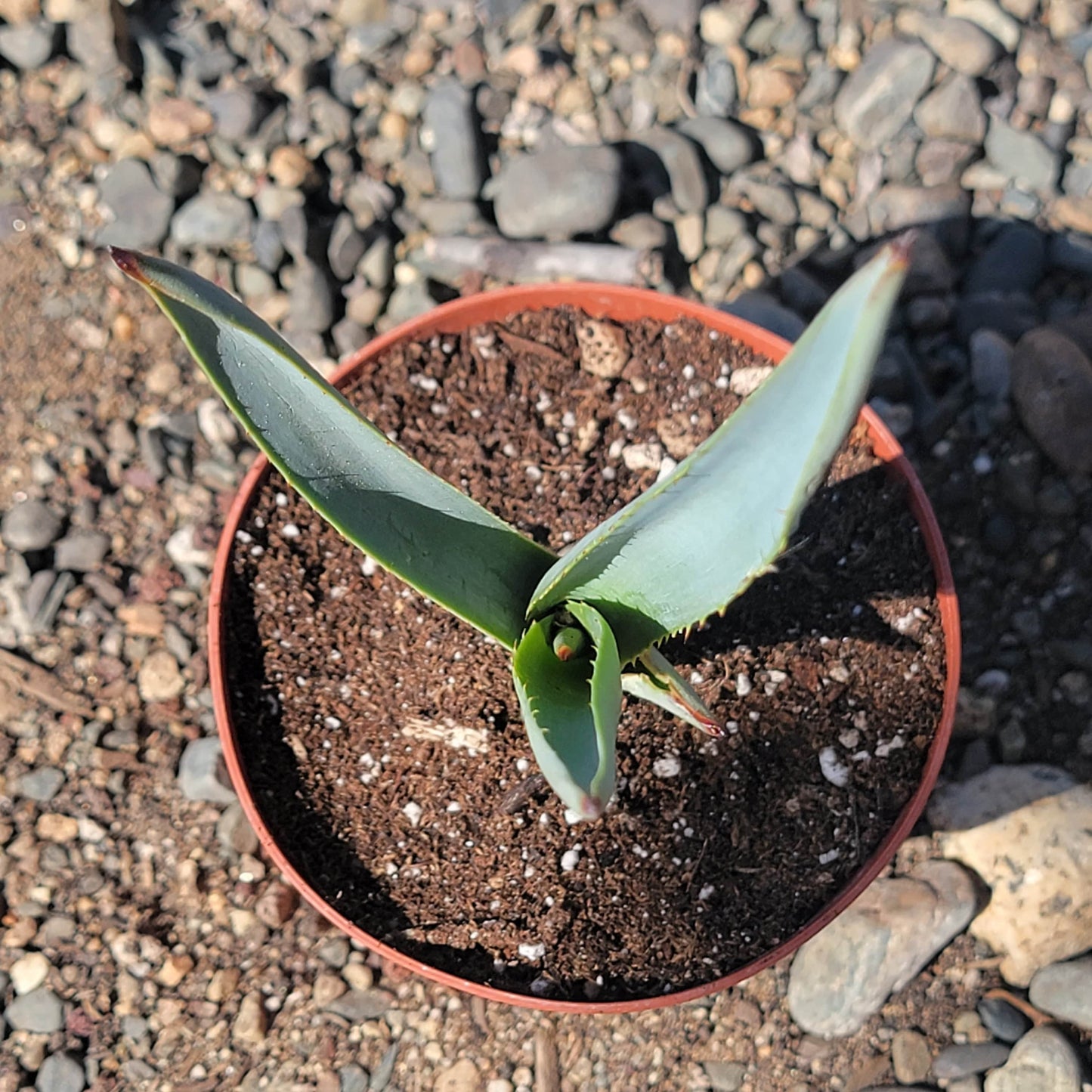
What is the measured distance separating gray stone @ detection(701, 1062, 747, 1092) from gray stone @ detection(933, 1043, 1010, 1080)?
0.90 feet

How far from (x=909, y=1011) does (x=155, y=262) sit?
4.72ft

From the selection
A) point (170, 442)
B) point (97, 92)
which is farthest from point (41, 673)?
point (97, 92)

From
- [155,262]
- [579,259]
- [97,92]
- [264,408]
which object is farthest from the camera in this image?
[97,92]

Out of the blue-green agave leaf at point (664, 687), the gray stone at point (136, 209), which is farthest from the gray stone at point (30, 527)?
the blue-green agave leaf at point (664, 687)

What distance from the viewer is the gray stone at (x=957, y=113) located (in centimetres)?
190

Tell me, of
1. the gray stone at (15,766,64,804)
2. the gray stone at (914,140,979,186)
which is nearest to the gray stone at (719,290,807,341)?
the gray stone at (914,140,979,186)

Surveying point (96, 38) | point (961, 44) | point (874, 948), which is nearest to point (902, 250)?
point (874, 948)

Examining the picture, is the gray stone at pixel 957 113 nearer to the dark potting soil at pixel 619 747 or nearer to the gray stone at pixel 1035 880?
the dark potting soil at pixel 619 747

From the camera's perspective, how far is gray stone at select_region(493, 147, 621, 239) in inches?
71.6

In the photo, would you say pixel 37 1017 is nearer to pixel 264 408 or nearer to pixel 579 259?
pixel 264 408

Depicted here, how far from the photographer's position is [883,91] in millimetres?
1916

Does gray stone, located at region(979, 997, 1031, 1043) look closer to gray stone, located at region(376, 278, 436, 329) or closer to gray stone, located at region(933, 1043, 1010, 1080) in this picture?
gray stone, located at region(933, 1043, 1010, 1080)

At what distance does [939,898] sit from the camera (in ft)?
4.95

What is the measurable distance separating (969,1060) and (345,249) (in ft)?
5.38
